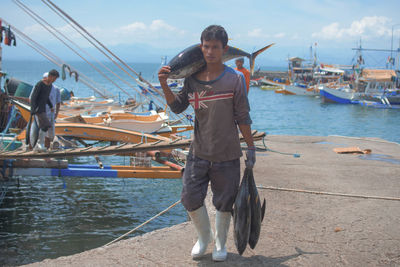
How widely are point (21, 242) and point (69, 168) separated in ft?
5.08

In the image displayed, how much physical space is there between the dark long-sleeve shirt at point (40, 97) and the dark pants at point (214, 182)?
6.05m

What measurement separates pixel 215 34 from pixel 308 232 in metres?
→ 2.41

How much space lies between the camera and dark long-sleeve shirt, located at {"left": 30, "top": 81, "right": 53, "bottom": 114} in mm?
8641

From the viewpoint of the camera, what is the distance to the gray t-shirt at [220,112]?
3.52 m

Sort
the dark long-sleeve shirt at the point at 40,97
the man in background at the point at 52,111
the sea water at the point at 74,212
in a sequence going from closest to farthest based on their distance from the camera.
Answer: the sea water at the point at 74,212
the dark long-sleeve shirt at the point at 40,97
the man in background at the point at 52,111

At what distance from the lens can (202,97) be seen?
11.7ft

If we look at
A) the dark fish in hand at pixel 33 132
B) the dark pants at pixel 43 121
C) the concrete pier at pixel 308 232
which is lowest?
the concrete pier at pixel 308 232

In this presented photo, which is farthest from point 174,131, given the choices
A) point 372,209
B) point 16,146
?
point 372,209

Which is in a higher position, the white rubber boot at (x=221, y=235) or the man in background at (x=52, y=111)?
the man in background at (x=52, y=111)

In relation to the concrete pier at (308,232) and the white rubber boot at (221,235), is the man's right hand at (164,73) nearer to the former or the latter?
the white rubber boot at (221,235)

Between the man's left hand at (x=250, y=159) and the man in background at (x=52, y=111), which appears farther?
the man in background at (x=52, y=111)

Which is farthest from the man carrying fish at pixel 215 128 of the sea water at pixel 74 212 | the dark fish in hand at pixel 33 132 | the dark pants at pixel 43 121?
the dark fish in hand at pixel 33 132

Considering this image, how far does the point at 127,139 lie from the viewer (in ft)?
39.8

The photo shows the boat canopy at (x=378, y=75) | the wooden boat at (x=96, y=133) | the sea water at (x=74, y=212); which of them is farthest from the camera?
the boat canopy at (x=378, y=75)
